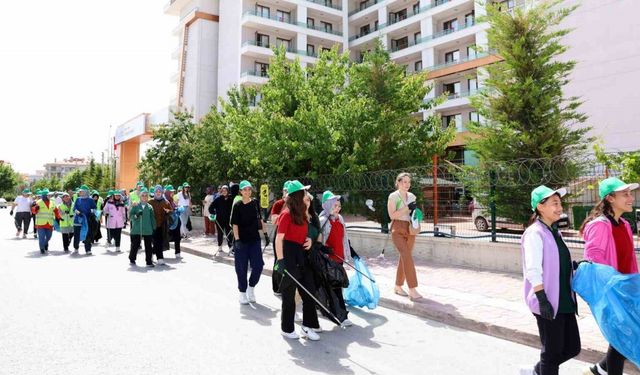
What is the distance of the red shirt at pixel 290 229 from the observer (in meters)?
5.04

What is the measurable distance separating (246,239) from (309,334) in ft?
6.98

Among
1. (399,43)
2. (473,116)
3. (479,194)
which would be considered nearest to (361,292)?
(479,194)

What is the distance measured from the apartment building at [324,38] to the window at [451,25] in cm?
4

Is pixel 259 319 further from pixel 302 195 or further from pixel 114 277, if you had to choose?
pixel 114 277

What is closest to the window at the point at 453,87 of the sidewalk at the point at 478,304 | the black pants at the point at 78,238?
the sidewalk at the point at 478,304

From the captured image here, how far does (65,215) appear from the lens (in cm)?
1308

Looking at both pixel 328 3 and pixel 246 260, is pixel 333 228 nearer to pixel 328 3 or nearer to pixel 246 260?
pixel 246 260

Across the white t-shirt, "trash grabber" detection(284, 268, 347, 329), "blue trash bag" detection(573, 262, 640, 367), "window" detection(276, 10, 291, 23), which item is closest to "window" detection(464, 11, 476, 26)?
"window" detection(276, 10, 291, 23)

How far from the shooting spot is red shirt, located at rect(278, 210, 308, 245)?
198 inches

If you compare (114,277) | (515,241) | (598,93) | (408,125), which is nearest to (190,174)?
(408,125)

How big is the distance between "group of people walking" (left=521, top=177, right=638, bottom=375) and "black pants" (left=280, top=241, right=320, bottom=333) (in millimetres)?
2388

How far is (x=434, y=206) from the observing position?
34.2ft

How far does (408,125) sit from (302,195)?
40.1ft

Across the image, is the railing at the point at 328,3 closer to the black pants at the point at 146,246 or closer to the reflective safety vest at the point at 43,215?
the reflective safety vest at the point at 43,215
